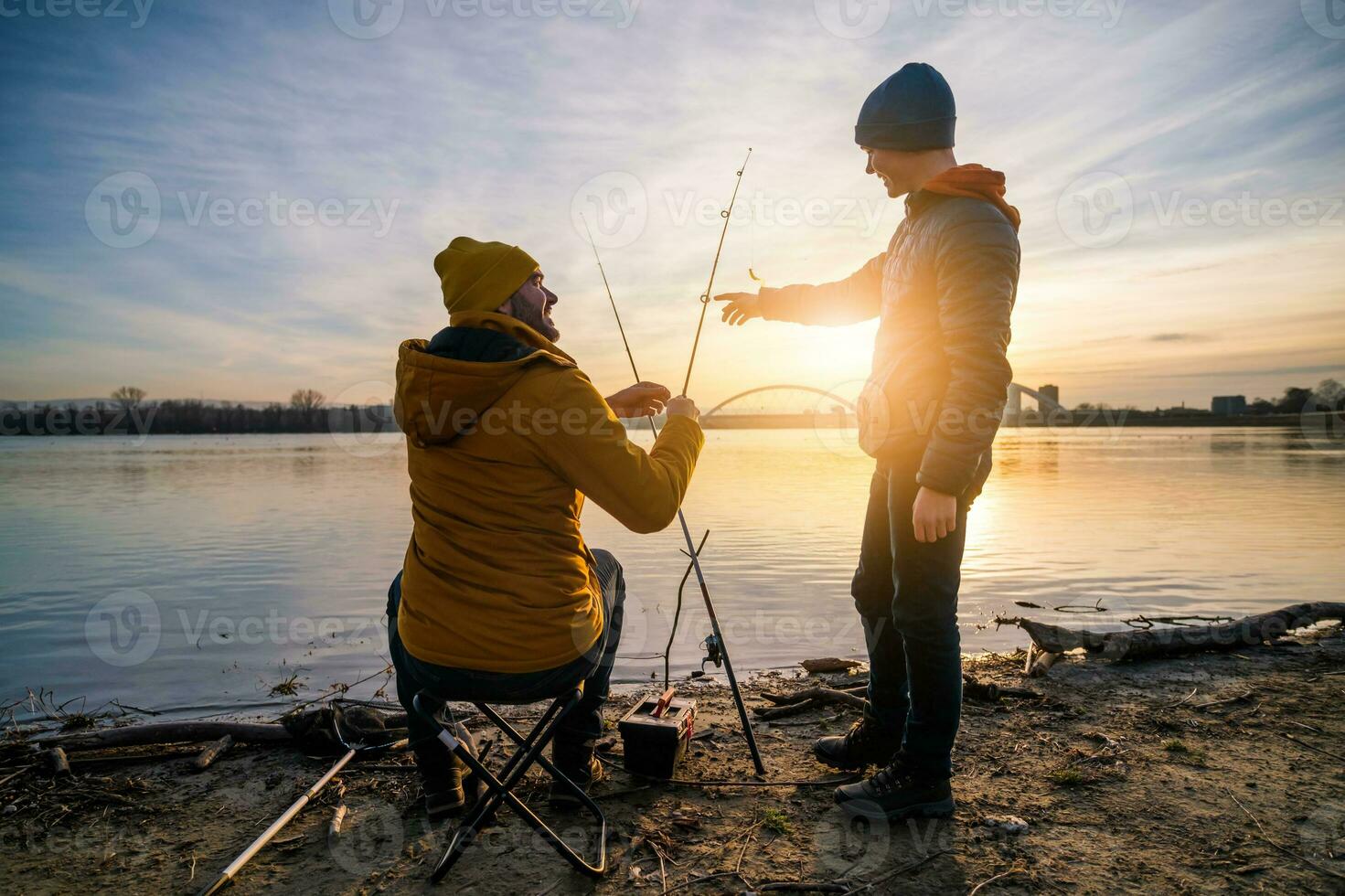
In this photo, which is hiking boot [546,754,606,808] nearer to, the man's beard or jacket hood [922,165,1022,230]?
the man's beard

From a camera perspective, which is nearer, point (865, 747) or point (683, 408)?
point (683, 408)

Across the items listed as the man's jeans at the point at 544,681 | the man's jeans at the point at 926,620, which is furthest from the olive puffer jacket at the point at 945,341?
the man's jeans at the point at 544,681

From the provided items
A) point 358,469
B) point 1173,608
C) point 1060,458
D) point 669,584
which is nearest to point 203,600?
point 669,584

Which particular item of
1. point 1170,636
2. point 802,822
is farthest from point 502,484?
point 1170,636

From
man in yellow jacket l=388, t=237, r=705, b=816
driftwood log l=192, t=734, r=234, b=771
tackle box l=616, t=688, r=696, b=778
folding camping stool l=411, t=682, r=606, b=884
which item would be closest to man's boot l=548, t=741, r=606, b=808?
tackle box l=616, t=688, r=696, b=778

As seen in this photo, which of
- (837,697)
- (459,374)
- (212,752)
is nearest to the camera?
(459,374)

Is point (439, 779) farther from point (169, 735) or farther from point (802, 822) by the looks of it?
point (169, 735)

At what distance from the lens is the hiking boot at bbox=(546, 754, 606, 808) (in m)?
2.80

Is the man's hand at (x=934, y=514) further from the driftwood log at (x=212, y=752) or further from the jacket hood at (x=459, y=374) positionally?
the driftwood log at (x=212, y=752)

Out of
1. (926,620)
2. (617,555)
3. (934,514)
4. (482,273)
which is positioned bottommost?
(617,555)

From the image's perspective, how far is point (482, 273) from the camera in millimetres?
2412

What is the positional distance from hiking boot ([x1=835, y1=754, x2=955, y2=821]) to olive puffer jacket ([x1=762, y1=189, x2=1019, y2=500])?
1.03m

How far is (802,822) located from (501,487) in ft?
5.37

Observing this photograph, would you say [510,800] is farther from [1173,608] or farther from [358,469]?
[358,469]
